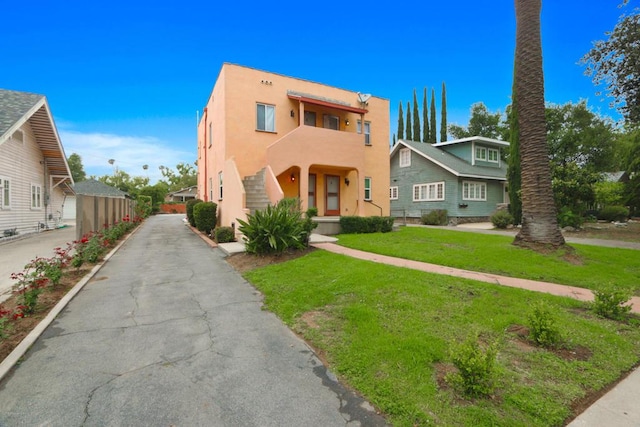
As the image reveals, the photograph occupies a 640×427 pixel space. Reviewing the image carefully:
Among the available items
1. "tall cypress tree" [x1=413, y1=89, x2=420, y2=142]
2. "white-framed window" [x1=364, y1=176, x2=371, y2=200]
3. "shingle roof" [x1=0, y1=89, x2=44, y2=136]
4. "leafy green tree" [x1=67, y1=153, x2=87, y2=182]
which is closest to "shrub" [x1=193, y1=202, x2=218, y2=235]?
"shingle roof" [x1=0, y1=89, x2=44, y2=136]

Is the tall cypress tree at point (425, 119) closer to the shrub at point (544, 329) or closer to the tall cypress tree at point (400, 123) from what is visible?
the tall cypress tree at point (400, 123)

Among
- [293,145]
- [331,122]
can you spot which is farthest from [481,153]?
[293,145]

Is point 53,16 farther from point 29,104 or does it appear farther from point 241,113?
point 241,113

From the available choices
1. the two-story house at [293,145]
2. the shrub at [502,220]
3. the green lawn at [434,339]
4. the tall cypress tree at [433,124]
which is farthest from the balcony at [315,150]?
the tall cypress tree at [433,124]

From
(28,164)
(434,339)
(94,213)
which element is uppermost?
(28,164)

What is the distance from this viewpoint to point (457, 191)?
21766 millimetres

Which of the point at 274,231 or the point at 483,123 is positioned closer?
the point at 274,231

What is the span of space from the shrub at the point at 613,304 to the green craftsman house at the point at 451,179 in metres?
16.6

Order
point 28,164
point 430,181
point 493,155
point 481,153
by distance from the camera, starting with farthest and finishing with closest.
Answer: point 493,155, point 481,153, point 430,181, point 28,164

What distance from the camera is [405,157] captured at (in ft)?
85.5

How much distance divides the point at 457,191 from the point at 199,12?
1870cm

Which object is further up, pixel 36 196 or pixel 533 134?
pixel 533 134

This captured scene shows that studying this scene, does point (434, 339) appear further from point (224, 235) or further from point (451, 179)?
point (451, 179)

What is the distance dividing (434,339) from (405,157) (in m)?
24.1
